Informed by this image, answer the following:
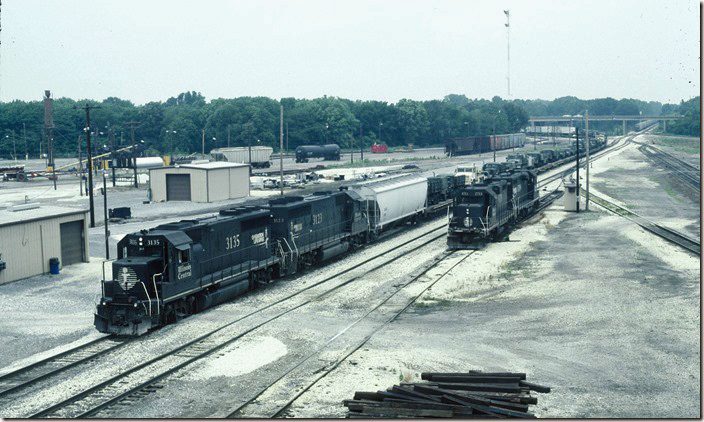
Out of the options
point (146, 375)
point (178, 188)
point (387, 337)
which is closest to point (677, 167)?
point (178, 188)

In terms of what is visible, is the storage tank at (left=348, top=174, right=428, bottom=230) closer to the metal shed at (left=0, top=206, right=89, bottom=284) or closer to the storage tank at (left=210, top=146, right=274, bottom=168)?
the metal shed at (left=0, top=206, right=89, bottom=284)

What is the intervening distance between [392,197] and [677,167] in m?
73.9

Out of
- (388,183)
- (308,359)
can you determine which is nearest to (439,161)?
(388,183)

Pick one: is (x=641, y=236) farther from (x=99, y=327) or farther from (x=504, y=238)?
(x=99, y=327)

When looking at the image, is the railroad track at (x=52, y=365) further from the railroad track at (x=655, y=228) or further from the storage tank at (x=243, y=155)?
the storage tank at (x=243, y=155)

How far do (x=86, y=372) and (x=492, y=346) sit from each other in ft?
40.8

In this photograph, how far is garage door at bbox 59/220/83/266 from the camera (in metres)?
41.0

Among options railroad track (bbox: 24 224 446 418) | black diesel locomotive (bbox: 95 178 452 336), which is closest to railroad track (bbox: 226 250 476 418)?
railroad track (bbox: 24 224 446 418)

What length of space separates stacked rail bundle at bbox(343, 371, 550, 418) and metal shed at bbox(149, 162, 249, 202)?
58704 mm

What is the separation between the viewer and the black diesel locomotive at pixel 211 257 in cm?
2617

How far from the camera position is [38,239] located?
38562mm

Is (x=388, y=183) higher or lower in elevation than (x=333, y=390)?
higher

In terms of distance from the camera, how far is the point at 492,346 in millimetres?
24516

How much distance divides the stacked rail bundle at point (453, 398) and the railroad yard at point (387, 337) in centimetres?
91
